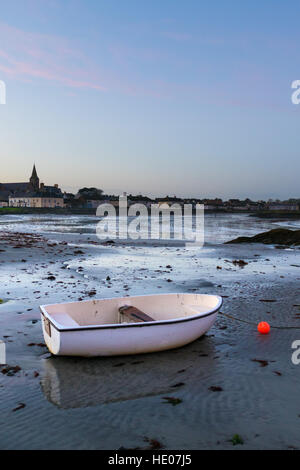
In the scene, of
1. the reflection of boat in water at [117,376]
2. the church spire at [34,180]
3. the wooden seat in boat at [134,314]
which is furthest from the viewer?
the church spire at [34,180]

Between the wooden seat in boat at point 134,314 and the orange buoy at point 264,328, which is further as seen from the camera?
the orange buoy at point 264,328

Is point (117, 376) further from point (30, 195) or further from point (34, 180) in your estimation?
point (34, 180)

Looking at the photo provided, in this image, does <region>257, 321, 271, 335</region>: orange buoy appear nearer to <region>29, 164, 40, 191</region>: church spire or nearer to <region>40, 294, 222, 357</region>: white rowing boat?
<region>40, 294, 222, 357</region>: white rowing boat

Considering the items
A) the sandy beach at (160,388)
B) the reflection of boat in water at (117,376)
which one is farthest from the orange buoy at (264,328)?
the reflection of boat in water at (117,376)

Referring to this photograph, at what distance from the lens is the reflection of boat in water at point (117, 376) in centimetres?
531

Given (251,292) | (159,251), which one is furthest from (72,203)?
(251,292)

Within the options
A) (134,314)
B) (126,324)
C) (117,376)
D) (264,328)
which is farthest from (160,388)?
(264,328)

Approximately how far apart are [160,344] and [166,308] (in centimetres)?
158

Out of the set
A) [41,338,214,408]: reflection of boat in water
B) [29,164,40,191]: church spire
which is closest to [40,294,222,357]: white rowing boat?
[41,338,214,408]: reflection of boat in water

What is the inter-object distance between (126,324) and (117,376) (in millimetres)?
861

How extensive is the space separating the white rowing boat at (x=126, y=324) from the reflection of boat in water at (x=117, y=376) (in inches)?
7.2

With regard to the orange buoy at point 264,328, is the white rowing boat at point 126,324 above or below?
above

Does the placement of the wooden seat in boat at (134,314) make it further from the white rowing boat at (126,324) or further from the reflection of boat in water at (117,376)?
the reflection of boat in water at (117,376)

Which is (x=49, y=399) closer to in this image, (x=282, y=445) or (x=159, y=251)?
(x=282, y=445)
